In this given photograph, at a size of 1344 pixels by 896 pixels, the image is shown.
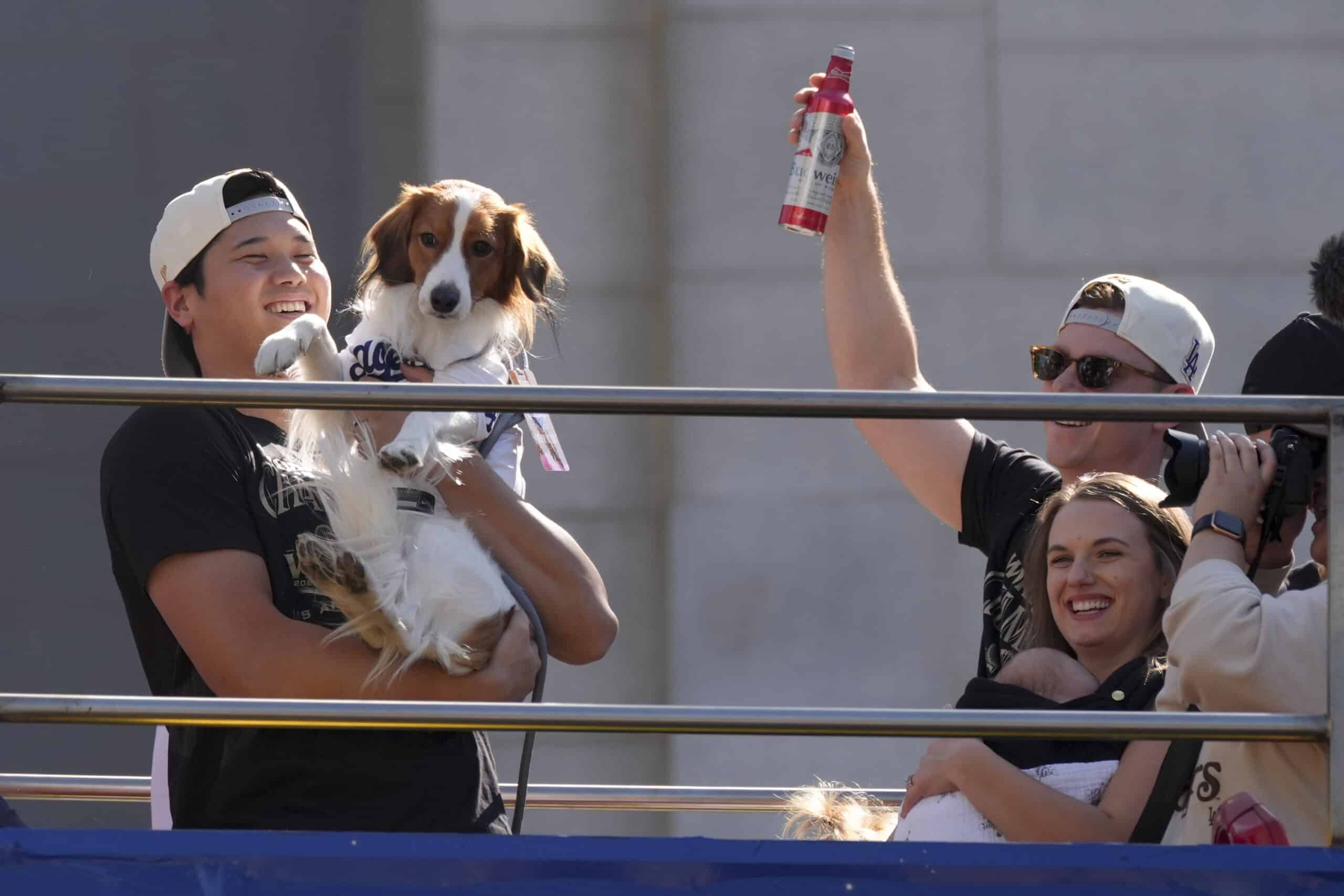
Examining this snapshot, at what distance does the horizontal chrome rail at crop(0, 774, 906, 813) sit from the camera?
3127 mm

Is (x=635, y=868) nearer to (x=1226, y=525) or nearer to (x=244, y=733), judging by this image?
(x=244, y=733)

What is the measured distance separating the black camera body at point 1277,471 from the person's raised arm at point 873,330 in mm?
963

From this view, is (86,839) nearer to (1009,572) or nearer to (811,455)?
(1009,572)

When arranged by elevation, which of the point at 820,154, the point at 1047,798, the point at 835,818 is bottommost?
the point at 835,818

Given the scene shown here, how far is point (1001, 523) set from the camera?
2959 mm

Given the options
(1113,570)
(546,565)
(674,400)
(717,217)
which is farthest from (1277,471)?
(717,217)

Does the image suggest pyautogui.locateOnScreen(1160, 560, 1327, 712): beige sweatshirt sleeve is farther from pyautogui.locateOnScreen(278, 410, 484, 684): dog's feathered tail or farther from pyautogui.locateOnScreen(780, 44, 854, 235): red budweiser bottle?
pyautogui.locateOnScreen(278, 410, 484, 684): dog's feathered tail

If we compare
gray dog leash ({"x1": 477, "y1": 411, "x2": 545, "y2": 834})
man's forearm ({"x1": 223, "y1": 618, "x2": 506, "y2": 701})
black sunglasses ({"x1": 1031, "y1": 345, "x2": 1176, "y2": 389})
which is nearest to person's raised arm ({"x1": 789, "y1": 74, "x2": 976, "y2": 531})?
black sunglasses ({"x1": 1031, "y1": 345, "x2": 1176, "y2": 389})

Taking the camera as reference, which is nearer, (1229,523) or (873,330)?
(1229,523)

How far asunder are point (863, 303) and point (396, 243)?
37.9 inches

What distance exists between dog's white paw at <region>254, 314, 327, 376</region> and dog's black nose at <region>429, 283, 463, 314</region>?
0.45 m

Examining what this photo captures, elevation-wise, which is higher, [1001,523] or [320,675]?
[1001,523]

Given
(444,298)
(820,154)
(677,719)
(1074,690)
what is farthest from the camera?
(444,298)

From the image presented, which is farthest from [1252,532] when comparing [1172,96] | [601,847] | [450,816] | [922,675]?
[1172,96]
